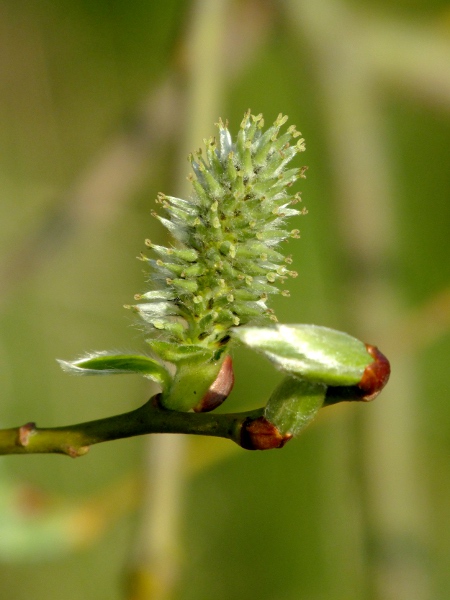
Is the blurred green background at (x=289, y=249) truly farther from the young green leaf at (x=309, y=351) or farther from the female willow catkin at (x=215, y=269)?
the young green leaf at (x=309, y=351)

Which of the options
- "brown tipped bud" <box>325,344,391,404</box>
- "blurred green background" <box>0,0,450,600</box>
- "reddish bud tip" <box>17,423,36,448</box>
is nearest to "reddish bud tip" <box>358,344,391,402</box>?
"brown tipped bud" <box>325,344,391,404</box>

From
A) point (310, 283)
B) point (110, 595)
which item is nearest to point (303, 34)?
point (310, 283)

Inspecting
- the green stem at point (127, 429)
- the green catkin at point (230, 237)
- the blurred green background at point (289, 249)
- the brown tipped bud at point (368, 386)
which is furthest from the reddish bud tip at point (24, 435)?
the blurred green background at point (289, 249)

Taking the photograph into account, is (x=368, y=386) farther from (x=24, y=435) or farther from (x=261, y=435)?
(x=24, y=435)

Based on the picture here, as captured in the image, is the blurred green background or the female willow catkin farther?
the blurred green background

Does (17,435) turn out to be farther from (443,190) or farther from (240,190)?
(443,190)

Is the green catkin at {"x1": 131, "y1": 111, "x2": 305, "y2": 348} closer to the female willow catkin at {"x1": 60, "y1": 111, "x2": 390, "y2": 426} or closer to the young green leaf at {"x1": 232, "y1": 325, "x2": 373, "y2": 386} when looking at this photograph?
the female willow catkin at {"x1": 60, "y1": 111, "x2": 390, "y2": 426}
